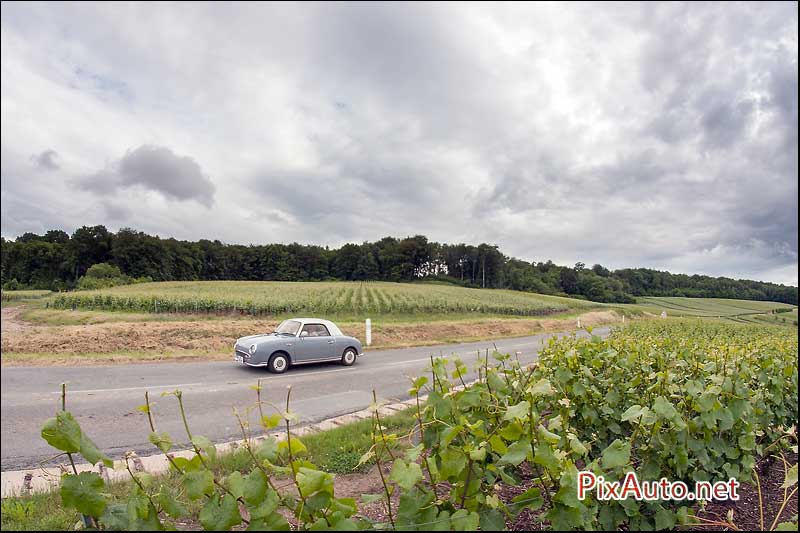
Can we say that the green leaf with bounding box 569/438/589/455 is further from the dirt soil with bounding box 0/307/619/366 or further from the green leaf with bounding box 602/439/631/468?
the dirt soil with bounding box 0/307/619/366

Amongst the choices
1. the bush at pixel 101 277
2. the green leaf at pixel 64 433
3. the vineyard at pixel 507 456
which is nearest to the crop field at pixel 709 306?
the vineyard at pixel 507 456

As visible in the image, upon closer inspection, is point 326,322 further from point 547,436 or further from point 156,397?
point 156,397

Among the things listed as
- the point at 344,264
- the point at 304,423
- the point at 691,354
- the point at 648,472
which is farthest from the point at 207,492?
the point at 304,423

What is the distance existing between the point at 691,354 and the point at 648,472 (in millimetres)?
2524

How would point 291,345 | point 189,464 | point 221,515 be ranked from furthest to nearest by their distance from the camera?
point 291,345, point 189,464, point 221,515

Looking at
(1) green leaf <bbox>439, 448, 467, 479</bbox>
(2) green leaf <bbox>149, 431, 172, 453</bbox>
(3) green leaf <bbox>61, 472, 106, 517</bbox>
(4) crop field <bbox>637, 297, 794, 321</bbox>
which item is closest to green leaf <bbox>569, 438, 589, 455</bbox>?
(1) green leaf <bbox>439, 448, 467, 479</bbox>

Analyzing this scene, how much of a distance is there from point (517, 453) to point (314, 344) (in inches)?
55.3

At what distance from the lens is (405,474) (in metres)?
1.38

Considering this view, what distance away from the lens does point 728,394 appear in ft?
8.54

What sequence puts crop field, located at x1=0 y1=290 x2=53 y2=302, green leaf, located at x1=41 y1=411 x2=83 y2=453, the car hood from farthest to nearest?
the car hood → crop field, located at x1=0 y1=290 x2=53 y2=302 → green leaf, located at x1=41 y1=411 x2=83 y2=453

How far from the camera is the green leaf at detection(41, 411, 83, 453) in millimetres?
1094

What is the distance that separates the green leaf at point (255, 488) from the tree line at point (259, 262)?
3.56 feet

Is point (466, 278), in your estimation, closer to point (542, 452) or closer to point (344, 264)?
point (344, 264)

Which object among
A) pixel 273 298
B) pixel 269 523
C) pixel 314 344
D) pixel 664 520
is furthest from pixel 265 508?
pixel 664 520
